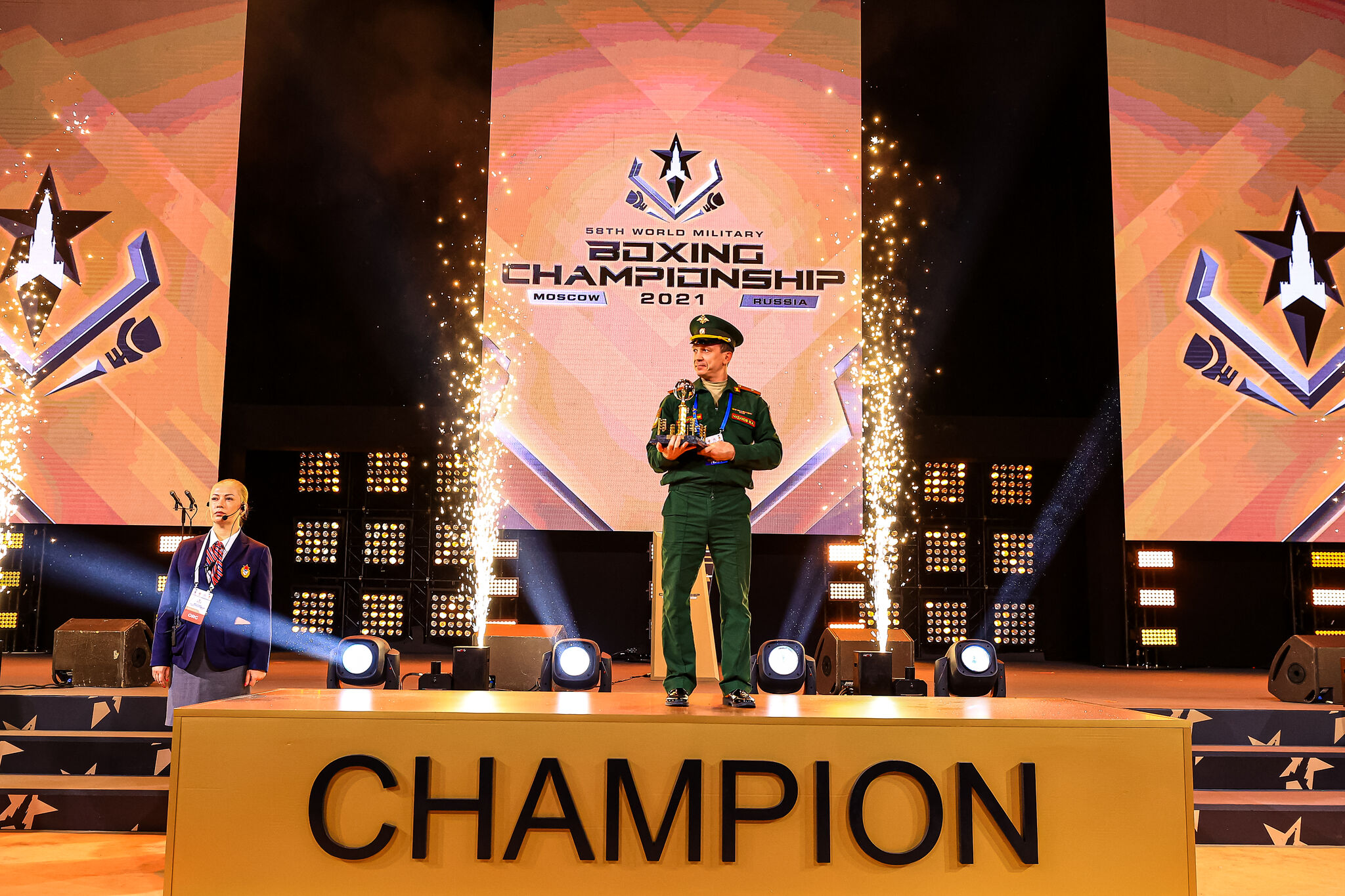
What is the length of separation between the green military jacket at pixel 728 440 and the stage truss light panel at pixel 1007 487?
6.45 m

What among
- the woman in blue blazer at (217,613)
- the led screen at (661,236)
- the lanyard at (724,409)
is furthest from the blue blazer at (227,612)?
the led screen at (661,236)

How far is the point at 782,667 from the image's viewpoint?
5125 millimetres

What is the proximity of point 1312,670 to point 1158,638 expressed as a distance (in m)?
3.31

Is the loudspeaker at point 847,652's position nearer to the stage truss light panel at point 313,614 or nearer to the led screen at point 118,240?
the stage truss light panel at point 313,614

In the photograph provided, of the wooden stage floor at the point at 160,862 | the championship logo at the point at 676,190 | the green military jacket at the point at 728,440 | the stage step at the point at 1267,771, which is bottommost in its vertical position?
the wooden stage floor at the point at 160,862

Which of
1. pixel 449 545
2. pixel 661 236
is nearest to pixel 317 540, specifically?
pixel 449 545

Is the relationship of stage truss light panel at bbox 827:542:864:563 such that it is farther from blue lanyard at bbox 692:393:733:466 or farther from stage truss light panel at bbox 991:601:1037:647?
blue lanyard at bbox 692:393:733:466

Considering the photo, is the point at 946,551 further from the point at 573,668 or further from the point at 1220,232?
the point at 573,668

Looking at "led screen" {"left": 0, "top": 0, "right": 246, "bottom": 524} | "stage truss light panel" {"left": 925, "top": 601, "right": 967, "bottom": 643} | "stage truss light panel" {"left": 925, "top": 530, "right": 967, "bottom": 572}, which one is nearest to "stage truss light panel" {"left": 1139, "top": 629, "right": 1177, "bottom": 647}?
"stage truss light panel" {"left": 925, "top": 601, "right": 967, "bottom": 643}

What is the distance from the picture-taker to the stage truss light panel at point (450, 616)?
9.19 m

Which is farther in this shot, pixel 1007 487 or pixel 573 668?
pixel 1007 487

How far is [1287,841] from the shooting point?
4.44 meters

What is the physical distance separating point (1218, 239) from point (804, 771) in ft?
26.5

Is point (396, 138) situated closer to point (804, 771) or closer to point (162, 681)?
point (162, 681)
